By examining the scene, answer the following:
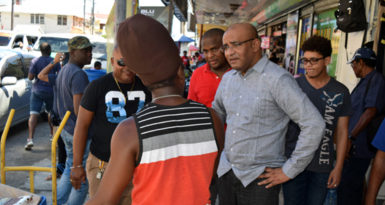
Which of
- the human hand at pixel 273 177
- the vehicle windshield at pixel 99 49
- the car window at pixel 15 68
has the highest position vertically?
the vehicle windshield at pixel 99 49

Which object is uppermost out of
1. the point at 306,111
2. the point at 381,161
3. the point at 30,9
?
the point at 30,9

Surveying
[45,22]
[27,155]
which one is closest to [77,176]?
[27,155]

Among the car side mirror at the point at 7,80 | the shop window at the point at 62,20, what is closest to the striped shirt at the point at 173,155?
the car side mirror at the point at 7,80

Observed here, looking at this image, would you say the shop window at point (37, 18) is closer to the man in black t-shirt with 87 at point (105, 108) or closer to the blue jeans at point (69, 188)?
the blue jeans at point (69, 188)

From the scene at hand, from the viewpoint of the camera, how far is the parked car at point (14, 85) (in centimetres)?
693

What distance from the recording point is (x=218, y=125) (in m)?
1.68

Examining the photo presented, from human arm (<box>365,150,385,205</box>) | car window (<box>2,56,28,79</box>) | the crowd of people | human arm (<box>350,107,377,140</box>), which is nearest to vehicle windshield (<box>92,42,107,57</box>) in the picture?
car window (<box>2,56,28,79</box>)

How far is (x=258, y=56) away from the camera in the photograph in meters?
2.53

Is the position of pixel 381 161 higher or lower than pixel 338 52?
lower

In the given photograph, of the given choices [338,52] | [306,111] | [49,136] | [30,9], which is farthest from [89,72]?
[30,9]

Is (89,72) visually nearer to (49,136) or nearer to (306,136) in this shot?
(49,136)

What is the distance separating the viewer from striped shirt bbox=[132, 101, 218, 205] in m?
1.46

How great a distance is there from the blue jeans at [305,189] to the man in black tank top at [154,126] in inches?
56.8

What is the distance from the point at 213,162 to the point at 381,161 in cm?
154
